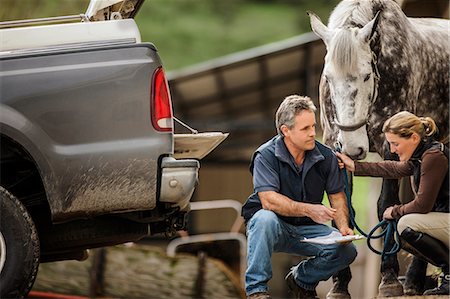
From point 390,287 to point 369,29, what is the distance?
176cm

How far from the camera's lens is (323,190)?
7.03 metres

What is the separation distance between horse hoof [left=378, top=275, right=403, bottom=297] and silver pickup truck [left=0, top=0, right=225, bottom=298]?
4.86 feet

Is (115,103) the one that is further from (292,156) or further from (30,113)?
(292,156)

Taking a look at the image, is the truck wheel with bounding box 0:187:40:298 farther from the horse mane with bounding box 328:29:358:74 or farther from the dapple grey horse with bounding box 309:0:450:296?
the horse mane with bounding box 328:29:358:74

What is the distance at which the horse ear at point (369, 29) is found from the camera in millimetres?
7230

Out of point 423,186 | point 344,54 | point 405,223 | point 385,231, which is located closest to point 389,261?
point 385,231

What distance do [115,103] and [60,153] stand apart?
0.49 metres

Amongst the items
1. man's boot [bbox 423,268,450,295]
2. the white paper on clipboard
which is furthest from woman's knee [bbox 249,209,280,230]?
man's boot [bbox 423,268,450,295]

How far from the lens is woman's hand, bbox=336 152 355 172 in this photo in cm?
707

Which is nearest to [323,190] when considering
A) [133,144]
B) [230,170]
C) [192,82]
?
[133,144]

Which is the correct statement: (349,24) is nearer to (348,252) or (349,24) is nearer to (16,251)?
(348,252)

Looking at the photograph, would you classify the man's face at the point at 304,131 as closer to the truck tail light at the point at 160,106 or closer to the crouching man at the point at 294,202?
the crouching man at the point at 294,202

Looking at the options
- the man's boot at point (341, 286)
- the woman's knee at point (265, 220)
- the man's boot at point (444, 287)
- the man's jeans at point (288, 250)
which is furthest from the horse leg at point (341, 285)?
the woman's knee at point (265, 220)

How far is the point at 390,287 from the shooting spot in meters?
7.31
